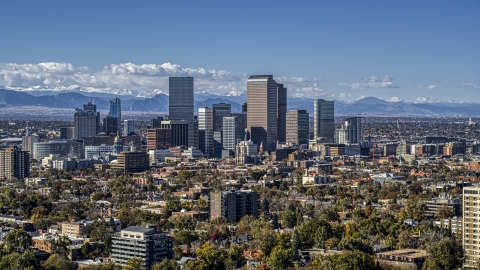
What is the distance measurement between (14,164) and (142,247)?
51528 mm

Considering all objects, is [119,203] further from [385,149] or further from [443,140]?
[443,140]

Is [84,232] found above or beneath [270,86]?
beneath

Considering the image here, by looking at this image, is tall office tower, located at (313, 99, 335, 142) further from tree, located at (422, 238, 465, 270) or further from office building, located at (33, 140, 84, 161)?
tree, located at (422, 238, 465, 270)

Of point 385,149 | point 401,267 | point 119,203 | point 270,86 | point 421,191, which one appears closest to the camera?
point 401,267

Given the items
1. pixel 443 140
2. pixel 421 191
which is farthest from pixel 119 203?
pixel 443 140

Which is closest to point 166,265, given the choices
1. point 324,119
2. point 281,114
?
point 281,114

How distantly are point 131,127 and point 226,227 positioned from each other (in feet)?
425

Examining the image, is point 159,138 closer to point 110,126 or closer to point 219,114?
point 219,114

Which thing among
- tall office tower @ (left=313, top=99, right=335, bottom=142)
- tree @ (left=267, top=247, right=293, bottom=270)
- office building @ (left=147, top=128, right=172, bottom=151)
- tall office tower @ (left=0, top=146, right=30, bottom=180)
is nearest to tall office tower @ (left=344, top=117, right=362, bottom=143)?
tall office tower @ (left=313, top=99, right=335, bottom=142)

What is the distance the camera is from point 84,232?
53.8 meters

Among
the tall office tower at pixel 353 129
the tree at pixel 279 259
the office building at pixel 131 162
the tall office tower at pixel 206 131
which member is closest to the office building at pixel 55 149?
the tall office tower at pixel 206 131

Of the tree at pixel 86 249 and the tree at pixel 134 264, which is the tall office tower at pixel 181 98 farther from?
the tree at pixel 134 264

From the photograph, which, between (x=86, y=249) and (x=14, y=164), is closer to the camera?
(x=86, y=249)

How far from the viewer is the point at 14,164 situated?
93.7m
